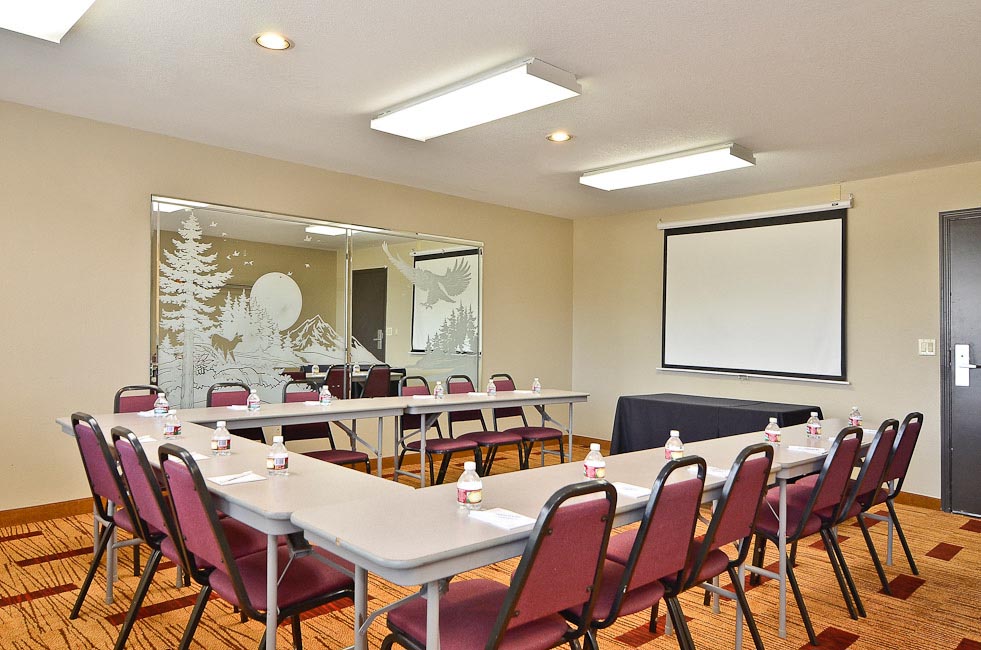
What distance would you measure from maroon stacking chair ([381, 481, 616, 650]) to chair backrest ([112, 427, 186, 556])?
3.15ft

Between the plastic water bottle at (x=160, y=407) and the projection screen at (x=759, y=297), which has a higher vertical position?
the projection screen at (x=759, y=297)

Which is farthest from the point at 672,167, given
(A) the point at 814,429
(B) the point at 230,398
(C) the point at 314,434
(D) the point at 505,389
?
(B) the point at 230,398

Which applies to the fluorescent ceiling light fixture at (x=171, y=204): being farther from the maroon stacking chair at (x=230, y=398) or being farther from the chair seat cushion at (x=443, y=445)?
the chair seat cushion at (x=443, y=445)

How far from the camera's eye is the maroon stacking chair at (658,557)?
1.98 m

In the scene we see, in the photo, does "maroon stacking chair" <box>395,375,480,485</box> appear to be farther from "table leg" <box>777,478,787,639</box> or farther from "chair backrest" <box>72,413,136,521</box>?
"table leg" <box>777,478,787,639</box>

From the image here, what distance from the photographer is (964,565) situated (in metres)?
3.93

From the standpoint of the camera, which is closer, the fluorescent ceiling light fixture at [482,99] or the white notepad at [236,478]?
the white notepad at [236,478]

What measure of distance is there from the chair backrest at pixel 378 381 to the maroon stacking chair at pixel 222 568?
382 cm

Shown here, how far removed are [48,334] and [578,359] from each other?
215 inches

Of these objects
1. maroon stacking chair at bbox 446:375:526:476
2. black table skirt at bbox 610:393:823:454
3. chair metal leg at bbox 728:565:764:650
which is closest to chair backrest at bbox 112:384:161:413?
maroon stacking chair at bbox 446:375:526:476

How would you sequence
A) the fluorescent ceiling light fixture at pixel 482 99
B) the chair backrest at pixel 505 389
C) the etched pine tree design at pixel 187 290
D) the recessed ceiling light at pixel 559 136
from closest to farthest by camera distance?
the fluorescent ceiling light fixture at pixel 482 99 → the recessed ceiling light at pixel 559 136 → the etched pine tree design at pixel 187 290 → the chair backrest at pixel 505 389

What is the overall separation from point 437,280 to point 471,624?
5205 mm

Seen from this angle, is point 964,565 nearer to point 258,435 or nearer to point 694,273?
point 694,273

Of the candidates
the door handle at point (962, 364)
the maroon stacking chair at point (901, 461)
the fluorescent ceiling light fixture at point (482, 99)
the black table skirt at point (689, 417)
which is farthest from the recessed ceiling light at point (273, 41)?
the door handle at point (962, 364)
